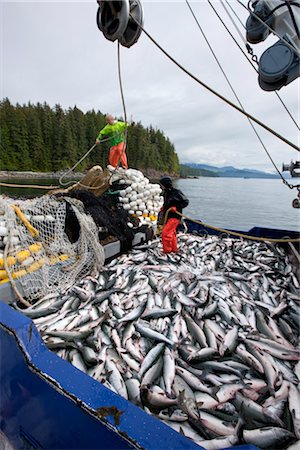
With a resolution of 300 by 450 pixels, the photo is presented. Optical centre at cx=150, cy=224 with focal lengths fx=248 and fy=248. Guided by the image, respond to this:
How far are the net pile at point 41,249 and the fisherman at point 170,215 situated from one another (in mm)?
1614

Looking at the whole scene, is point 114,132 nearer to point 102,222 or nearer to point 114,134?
point 114,134

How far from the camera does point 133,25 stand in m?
2.77

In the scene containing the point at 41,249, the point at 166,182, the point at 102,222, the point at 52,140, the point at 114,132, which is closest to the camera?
the point at 41,249

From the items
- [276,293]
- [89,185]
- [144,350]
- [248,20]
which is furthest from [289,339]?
[89,185]

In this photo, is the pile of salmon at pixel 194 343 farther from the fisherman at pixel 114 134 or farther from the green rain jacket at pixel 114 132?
the green rain jacket at pixel 114 132

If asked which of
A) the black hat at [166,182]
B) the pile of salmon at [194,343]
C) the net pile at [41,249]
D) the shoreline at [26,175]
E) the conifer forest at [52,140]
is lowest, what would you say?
the pile of salmon at [194,343]

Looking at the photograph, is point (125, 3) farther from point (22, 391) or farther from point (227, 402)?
point (227, 402)

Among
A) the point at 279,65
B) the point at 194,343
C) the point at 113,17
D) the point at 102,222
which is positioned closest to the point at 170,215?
the point at 102,222

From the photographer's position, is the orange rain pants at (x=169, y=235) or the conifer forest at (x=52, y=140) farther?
the conifer forest at (x=52, y=140)

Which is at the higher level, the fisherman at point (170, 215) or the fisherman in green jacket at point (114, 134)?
the fisherman in green jacket at point (114, 134)

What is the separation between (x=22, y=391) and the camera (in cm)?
190

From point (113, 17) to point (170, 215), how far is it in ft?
12.2

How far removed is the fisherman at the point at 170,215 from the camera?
5.47 metres

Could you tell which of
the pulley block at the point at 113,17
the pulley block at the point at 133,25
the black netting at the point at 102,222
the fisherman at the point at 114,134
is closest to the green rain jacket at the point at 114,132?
the fisherman at the point at 114,134
